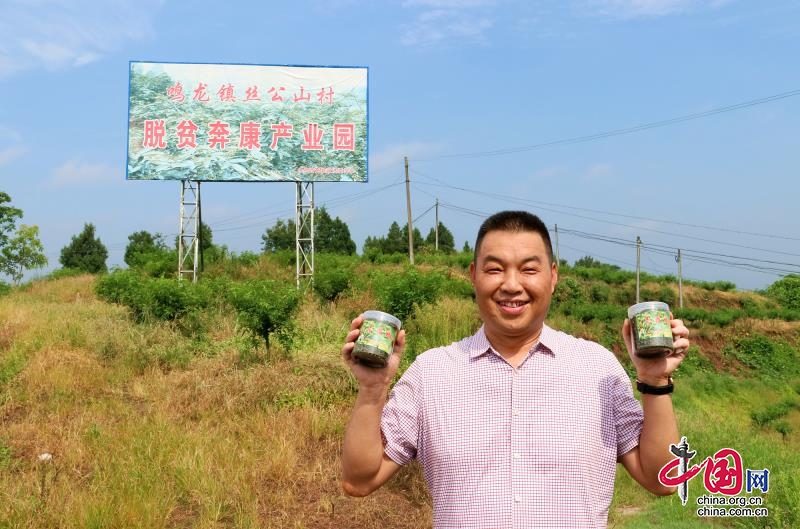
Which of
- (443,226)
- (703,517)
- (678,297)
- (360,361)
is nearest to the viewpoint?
(360,361)

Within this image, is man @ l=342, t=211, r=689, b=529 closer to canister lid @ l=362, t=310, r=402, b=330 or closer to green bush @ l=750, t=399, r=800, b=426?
canister lid @ l=362, t=310, r=402, b=330

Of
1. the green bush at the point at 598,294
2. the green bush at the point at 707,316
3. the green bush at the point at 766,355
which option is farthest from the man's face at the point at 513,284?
the green bush at the point at 598,294

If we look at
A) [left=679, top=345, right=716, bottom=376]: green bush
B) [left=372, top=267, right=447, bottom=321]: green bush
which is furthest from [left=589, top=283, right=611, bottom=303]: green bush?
[left=372, top=267, right=447, bottom=321]: green bush

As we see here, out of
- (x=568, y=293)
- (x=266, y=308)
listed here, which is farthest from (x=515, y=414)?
(x=568, y=293)

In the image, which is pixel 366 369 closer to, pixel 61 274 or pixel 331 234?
pixel 61 274

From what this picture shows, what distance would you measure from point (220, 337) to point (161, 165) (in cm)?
704

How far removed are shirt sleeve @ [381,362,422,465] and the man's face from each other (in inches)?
11.6

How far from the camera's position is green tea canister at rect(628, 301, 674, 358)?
73.6 inches

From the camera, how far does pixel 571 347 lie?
6.52 feet

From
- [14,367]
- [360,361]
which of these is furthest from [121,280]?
[360,361]

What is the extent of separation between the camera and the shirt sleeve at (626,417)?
1.91m

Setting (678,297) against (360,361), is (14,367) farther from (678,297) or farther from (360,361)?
(678,297)

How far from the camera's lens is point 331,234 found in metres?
A: 38.2

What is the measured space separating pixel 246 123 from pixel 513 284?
1622cm
